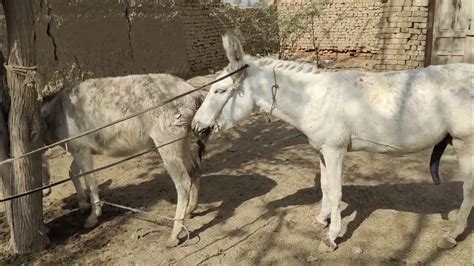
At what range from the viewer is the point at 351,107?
3.73 m

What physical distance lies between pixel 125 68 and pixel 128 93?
5839 mm

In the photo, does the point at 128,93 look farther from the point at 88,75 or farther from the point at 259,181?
the point at 88,75

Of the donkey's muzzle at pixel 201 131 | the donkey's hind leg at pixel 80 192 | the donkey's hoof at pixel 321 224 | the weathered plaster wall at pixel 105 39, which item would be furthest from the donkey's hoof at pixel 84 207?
the weathered plaster wall at pixel 105 39

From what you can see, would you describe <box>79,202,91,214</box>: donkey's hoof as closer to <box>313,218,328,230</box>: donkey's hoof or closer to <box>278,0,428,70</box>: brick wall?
<box>313,218,328,230</box>: donkey's hoof

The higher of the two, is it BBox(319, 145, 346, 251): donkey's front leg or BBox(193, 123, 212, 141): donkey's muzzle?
BBox(193, 123, 212, 141): donkey's muzzle

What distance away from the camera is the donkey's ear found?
3.60 m

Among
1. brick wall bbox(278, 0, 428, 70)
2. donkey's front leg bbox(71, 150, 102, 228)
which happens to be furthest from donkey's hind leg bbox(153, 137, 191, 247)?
brick wall bbox(278, 0, 428, 70)

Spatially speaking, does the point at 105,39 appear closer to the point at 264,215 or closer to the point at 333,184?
the point at 264,215

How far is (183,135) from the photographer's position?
4.43 metres

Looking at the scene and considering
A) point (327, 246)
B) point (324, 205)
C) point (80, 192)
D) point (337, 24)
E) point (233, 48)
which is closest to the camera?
point (233, 48)

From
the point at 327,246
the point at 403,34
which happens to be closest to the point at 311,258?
the point at 327,246

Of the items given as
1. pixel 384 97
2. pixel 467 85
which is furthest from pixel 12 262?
pixel 467 85

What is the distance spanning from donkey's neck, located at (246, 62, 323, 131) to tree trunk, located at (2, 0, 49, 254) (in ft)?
6.21

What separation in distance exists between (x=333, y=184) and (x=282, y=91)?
2.96ft
